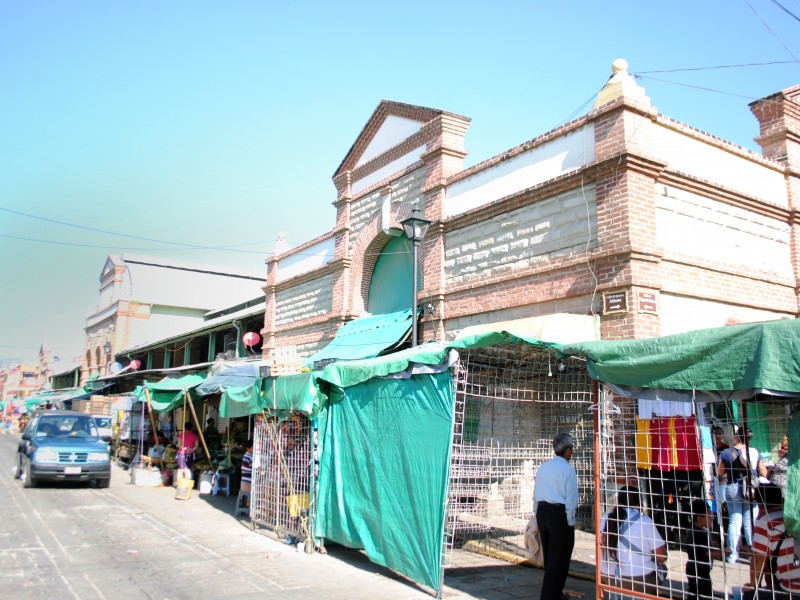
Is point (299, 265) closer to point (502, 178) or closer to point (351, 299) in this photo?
point (351, 299)

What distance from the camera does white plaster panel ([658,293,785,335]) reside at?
9.89 meters

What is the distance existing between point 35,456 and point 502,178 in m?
12.5

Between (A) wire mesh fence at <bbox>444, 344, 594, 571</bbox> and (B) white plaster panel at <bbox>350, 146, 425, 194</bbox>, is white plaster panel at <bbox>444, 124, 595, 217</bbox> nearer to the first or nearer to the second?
(B) white plaster panel at <bbox>350, 146, 425, 194</bbox>

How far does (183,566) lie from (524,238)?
292 inches

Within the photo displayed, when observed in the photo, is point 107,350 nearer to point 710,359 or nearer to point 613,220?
point 613,220

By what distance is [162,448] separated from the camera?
66.8 feet

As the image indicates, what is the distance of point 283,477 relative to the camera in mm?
10742

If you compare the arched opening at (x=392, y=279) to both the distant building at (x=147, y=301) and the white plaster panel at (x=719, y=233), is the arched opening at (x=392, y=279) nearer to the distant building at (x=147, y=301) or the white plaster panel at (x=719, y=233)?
the white plaster panel at (x=719, y=233)

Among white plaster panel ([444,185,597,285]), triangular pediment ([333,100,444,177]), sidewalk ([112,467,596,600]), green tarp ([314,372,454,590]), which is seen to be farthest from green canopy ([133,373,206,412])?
green tarp ([314,372,454,590])

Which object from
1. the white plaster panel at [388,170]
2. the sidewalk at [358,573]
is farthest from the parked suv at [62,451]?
the white plaster panel at [388,170]

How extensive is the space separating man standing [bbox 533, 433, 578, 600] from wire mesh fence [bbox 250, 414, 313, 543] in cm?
394

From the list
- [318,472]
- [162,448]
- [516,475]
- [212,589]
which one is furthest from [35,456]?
[516,475]

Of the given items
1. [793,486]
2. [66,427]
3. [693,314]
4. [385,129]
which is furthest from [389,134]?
[793,486]

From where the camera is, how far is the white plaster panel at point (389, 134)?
50.8 feet
